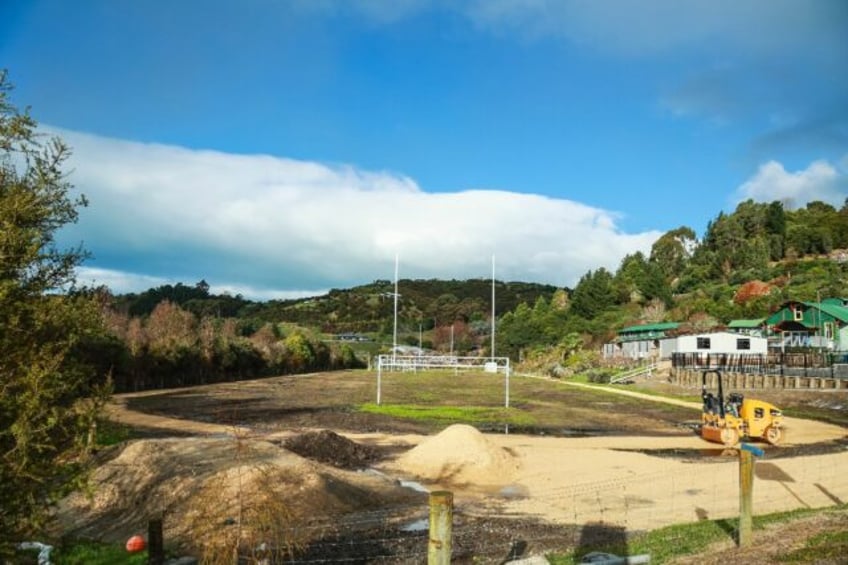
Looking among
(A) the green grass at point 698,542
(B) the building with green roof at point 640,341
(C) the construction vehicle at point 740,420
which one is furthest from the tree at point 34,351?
(B) the building with green roof at point 640,341

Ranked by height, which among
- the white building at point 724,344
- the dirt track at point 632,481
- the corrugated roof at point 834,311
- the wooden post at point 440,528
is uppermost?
the corrugated roof at point 834,311

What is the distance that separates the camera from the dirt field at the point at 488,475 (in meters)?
12.1

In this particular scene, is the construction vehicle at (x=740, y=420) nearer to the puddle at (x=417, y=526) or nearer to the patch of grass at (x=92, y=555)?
→ the puddle at (x=417, y=526)

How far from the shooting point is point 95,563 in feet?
32.4

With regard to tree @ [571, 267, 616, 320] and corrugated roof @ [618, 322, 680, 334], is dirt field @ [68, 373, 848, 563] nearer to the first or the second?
corrugated roof @ [618, 322, 680, 334]

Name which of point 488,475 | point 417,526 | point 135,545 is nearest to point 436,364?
point 488,475

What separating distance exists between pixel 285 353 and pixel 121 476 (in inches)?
2783

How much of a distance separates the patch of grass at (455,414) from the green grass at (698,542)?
19910 millimetres

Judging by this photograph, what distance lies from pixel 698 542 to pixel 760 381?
42.8 meters

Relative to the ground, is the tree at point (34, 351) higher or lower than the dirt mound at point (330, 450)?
higher

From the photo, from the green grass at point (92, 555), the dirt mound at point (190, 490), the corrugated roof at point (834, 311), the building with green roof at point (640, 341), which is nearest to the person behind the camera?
the green grass at point (92, 555)

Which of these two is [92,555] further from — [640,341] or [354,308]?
[354,308]

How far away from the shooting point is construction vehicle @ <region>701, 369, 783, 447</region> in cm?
2339

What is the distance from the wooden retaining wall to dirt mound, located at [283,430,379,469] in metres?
34.3
